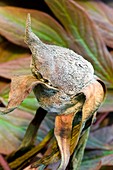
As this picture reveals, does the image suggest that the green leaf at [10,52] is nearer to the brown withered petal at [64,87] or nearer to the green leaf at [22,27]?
the green leaf at [22,27]

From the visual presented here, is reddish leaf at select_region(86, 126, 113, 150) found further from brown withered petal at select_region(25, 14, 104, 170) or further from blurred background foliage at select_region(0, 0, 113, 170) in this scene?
brown withered petal at select_region(25, 14, 104, 170)

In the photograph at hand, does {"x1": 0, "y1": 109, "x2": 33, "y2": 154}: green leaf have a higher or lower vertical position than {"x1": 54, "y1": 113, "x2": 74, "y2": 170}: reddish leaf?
lower

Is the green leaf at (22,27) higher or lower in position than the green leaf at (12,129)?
higher

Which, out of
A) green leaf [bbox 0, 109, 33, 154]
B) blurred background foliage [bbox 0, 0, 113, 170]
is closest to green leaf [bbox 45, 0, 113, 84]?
blurred background foliage [bbox 0, 0, 113, 170]

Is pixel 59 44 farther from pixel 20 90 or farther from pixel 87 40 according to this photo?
pixel 20 90

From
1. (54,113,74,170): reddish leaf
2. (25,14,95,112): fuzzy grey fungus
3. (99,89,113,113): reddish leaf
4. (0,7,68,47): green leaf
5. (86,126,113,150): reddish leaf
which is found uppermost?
(25,14,95,112): fuzzy grey fungus

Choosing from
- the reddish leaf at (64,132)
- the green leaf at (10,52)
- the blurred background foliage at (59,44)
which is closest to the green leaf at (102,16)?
the blurred background foliage at (59,44)
